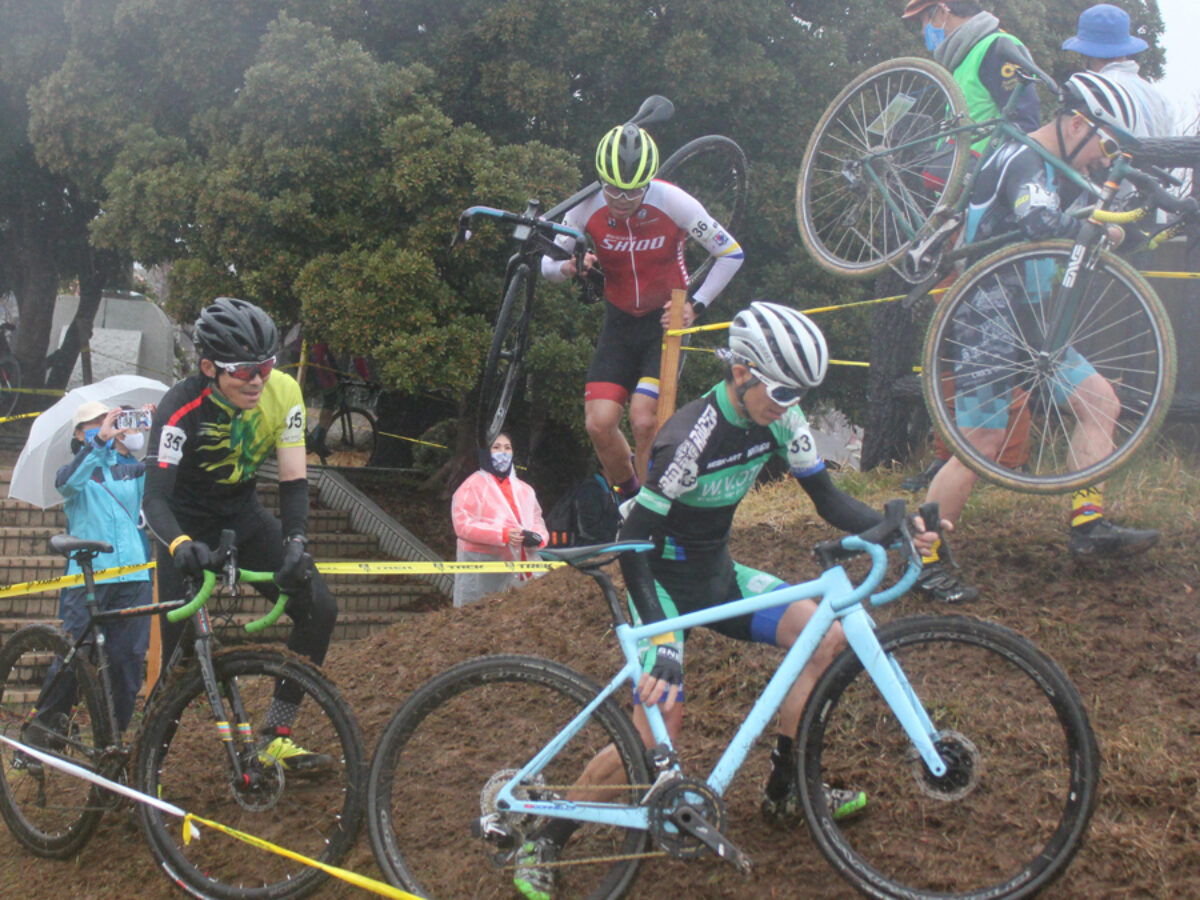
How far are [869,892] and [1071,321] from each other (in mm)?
2500

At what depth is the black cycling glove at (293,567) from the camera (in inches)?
157

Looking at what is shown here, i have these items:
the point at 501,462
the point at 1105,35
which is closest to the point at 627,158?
the point at 1105,35

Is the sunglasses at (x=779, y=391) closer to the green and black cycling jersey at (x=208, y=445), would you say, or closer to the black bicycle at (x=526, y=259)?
the green and black cycling jersey at (x=208, y=445)

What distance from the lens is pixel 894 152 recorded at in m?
5.36

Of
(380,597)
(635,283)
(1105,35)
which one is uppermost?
(1105,35)

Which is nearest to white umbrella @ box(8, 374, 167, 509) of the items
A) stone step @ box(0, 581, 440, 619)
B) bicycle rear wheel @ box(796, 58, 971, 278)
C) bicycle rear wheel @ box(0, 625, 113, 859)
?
bicycle rear wheel @ box(0, 625, 113, 859)

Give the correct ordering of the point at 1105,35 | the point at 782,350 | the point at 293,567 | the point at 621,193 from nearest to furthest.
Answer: the point at 782,350 → the point at 293,567 → the point at 1105,35 → the point at 621,193

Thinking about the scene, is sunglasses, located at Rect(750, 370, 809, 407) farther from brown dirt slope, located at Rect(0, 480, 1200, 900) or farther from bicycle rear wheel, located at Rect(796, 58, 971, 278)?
bicycle rear wheel, located at Rect(796, 58, 971, 278)

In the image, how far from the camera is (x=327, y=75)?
1070 cm

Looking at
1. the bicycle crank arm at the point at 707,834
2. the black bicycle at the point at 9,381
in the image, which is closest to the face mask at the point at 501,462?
the bicycle crank arm at the point at 707,834

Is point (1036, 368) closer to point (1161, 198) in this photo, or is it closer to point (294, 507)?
point (1161, 198)

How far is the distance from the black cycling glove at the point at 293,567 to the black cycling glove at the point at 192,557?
27 cm

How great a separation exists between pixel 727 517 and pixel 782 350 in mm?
708

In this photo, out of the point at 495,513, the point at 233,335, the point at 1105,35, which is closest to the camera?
the point at 233,335
